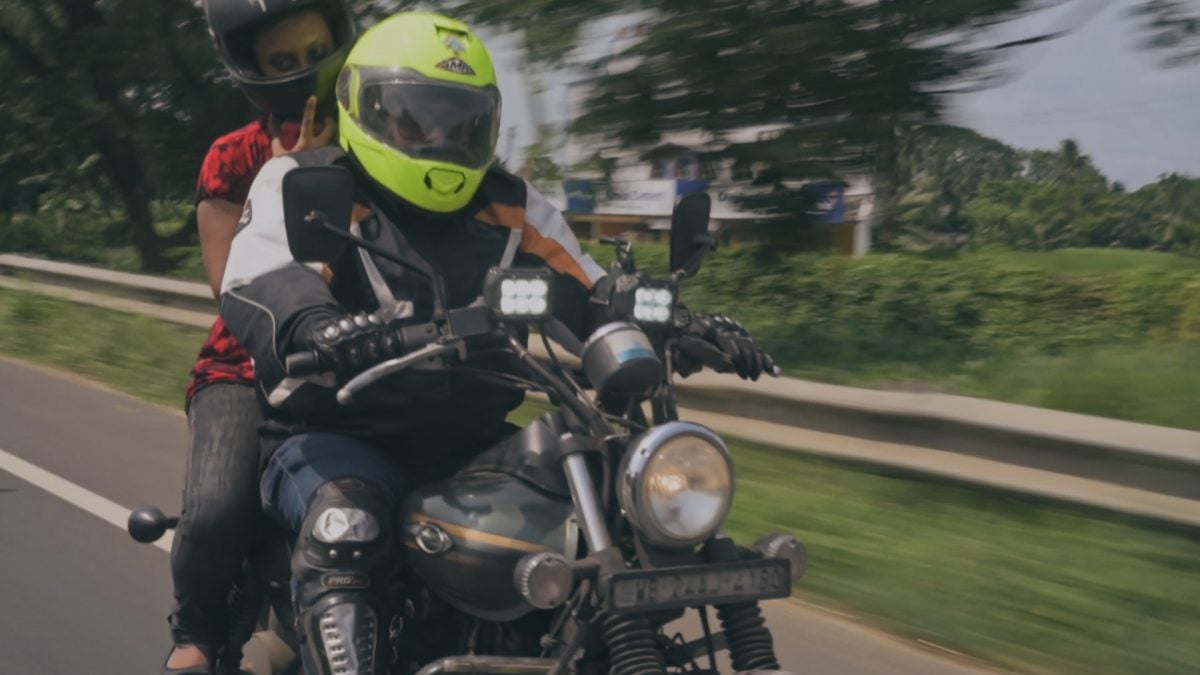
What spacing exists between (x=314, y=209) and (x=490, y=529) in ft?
2.24

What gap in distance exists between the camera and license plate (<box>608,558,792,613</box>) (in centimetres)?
270

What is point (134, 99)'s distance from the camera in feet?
72.6

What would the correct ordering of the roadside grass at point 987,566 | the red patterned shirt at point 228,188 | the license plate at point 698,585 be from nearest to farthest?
1. the license plate at point 698,585
2. the red patterned shirt at point 228,188
3. the roadside grass at point 987,566

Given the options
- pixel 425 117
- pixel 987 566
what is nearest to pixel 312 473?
pixel 425 117

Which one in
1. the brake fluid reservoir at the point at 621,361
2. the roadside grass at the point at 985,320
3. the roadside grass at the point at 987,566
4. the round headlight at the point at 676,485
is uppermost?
the brake fluid reservoir at the point at 621,361

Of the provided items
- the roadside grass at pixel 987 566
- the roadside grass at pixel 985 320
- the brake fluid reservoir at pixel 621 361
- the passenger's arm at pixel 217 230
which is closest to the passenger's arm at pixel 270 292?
the brake fluid reservoir at pixel 621 361

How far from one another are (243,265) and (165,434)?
5844 mm

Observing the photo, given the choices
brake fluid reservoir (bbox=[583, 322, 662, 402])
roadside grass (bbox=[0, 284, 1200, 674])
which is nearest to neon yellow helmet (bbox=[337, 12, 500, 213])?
brake fluid reservoir (bbox=[583, 322, 662, 402])

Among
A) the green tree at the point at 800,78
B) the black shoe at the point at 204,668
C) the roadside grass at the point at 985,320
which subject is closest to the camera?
the black shoe at the point at 204,668

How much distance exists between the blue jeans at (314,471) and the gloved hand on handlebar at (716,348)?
0.65 m

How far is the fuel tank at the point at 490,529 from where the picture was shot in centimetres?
298

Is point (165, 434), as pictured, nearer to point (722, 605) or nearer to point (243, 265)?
point (243, 265)

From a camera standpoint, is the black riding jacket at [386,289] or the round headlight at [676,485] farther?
the black riding jacket at [386,289]

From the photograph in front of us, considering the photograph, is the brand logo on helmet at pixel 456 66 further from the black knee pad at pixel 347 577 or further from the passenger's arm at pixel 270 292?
the black knee pad at pixel 347 577
